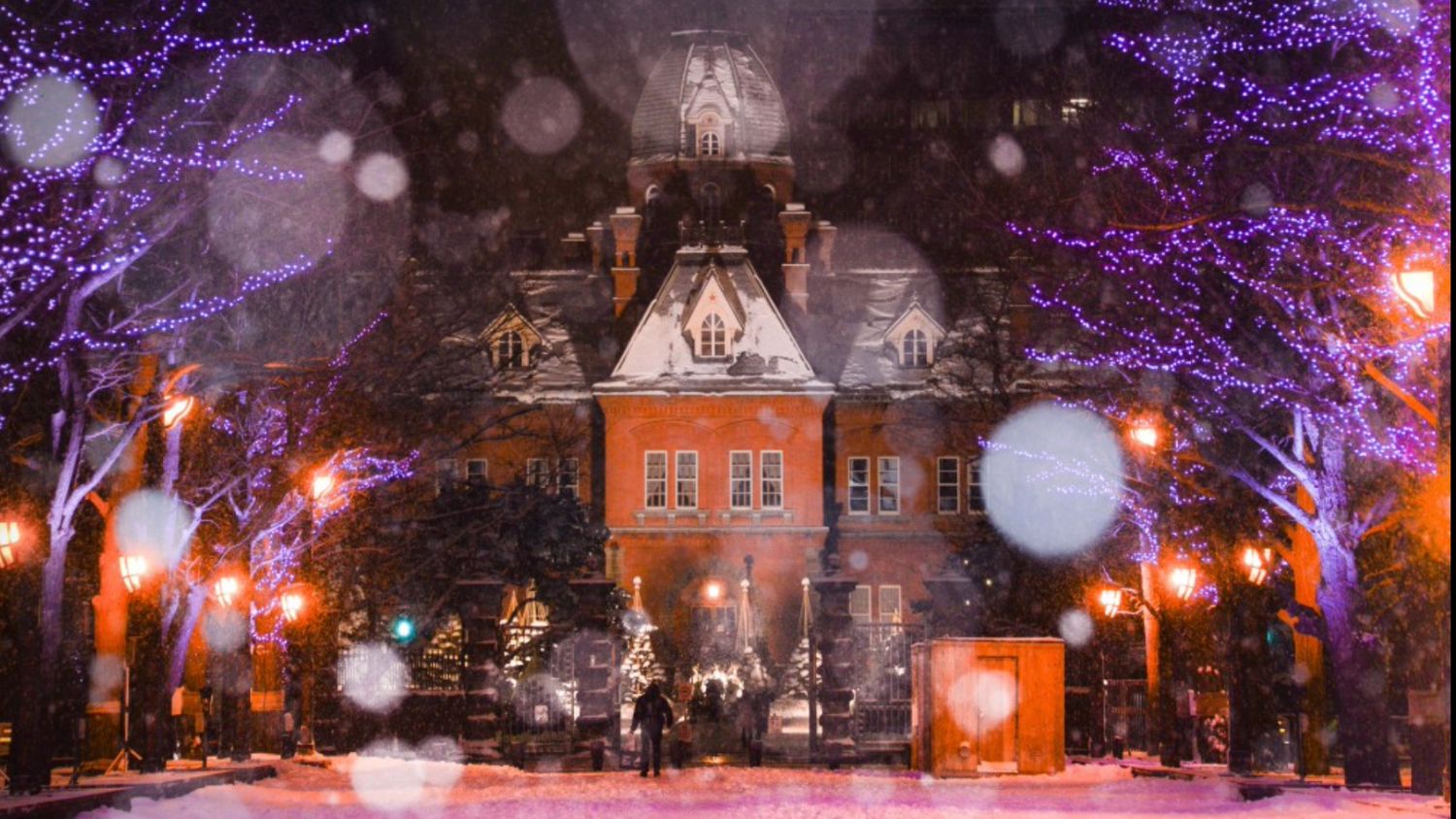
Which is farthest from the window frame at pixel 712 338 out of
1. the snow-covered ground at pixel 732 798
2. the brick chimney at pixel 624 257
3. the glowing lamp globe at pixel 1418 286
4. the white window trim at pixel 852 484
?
the glowing lamp globe at pixel 1418 286

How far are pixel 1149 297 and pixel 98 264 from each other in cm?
1337

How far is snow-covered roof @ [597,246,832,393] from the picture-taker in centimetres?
5641

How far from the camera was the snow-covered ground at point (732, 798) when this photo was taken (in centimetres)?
1930

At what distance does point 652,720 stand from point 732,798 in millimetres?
5000

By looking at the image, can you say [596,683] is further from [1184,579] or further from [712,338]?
[712,338]

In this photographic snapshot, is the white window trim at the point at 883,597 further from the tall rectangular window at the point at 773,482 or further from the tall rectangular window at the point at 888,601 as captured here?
the tall rectangular window at the point at 773,482

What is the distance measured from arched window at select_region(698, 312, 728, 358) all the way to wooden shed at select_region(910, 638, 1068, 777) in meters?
31.9

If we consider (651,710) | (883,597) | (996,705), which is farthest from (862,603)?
(996,705)

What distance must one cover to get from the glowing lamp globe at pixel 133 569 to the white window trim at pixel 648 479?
107 ft

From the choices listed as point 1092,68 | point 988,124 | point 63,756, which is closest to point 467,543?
point 63,756

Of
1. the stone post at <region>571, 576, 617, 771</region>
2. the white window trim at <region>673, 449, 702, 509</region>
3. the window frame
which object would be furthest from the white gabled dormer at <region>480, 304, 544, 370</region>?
the stone post at <region>571, 576, 617, 771</region>

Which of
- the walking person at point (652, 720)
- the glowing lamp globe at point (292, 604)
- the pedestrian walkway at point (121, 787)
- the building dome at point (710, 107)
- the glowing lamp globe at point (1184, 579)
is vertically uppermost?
the building dome at point (710, 107)

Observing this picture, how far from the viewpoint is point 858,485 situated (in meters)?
60.0

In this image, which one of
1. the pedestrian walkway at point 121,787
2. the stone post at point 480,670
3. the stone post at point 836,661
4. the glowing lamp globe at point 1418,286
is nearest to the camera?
the glowing lamp globe at point 1418,286
